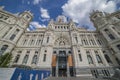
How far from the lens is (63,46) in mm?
31281

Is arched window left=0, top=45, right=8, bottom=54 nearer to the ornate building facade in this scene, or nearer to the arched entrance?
Result: the ornate building facade

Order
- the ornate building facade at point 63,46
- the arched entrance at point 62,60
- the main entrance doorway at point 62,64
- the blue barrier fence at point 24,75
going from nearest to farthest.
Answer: the blue barrier fence at point 24,75, the arched entrance at point 62,60, the main entrance doorway at point 62,64, the ornate building facade at point 63,46

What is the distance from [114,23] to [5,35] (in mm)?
38272

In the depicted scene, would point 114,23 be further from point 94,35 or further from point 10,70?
point 10,70

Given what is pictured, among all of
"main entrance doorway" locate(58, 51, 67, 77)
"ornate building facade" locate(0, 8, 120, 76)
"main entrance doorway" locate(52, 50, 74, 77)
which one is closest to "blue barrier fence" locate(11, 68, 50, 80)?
"ornate building facade" locate(0, 8, 120, 76)

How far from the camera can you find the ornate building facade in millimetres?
26078

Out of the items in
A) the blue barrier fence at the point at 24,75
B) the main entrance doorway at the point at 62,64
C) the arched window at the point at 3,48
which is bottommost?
the blue barrier fence at the point at 24,75

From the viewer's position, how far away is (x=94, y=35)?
114 ft

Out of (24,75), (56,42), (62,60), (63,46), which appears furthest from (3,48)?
(24,75)

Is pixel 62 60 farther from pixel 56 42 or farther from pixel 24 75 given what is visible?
pixel 24 75

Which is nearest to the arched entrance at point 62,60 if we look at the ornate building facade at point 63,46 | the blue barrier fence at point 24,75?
the ornate building facade at point 63,46

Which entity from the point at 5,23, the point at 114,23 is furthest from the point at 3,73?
the point at 114,23

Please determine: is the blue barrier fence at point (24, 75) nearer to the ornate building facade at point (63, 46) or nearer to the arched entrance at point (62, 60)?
the ornate building facade at point (63, 46)

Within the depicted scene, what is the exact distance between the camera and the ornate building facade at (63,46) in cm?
2608
